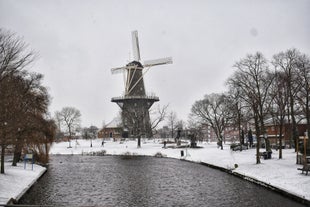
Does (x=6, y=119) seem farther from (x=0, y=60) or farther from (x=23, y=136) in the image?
(x=23, y=136)

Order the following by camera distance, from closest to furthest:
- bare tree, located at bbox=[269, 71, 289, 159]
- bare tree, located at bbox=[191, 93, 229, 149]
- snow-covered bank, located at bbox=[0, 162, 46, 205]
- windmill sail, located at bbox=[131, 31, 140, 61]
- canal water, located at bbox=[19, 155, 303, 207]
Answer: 1. snow-covered bank, located at bbox=[0, 162, 46, 205]
2. canal water, located at bbox=[19, 155, 303, 207]
3. bare tree, located at bbox=[269, 71, 289, 159]
4. bare tree, located at bbox=[191, 93, 229, 149]
5. windmill sail, located at bbox=[131, 31, 140, 61]

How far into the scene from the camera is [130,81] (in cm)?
7012

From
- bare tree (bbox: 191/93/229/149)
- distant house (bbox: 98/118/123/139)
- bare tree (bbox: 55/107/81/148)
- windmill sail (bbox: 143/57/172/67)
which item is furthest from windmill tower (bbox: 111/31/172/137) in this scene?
bare tree (bbox: 55/107/81/148)

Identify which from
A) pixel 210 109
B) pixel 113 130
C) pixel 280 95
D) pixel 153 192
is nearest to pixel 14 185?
pixel 153 192

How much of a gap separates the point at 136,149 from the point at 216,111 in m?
21.0

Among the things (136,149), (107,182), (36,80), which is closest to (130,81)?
(136,149)

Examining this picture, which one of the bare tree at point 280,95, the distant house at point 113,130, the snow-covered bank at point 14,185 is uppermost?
the bare tree at point 280,95

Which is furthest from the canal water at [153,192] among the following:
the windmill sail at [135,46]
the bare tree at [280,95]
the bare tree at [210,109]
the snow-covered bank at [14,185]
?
the windmill sail at [135,46]

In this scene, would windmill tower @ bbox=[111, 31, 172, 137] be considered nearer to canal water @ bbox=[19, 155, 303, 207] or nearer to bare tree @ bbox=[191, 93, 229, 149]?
bare tree @ bbox=[191, 93, 229, 149]

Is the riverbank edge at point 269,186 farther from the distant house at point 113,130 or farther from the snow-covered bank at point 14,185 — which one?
the distant house at point 113,130

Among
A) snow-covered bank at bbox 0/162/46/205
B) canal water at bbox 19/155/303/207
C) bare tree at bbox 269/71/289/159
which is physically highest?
bare tree at bbox 269/71/289/159

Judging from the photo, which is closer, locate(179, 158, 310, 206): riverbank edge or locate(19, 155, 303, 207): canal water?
locate(179, 158, 310, 206): riverbank edge

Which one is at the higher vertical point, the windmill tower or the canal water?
the windmill tower

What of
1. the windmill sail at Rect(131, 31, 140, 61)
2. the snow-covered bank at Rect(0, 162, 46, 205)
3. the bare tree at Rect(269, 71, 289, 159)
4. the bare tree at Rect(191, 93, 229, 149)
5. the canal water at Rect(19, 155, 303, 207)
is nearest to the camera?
the snow-covered bank at Rect(0, 162, 46, 205)
